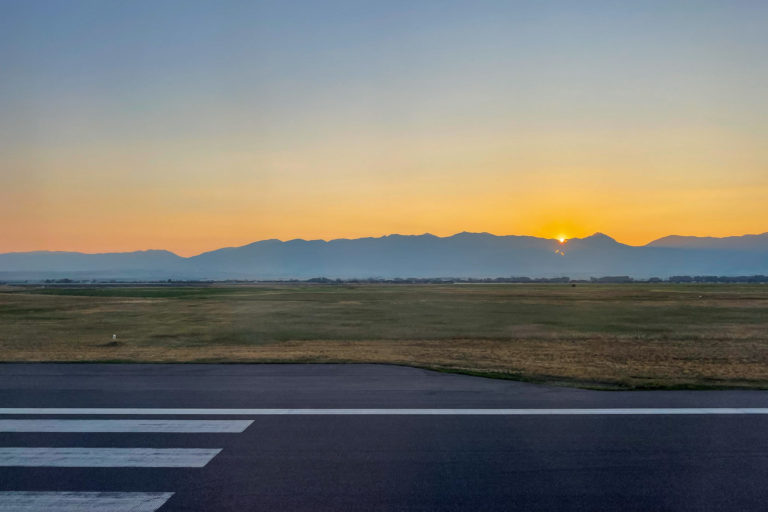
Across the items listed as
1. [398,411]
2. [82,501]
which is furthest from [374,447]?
[82,501]

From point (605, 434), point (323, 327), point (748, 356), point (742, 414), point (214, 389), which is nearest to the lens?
point (605, 434)

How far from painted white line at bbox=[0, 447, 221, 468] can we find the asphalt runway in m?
0.03

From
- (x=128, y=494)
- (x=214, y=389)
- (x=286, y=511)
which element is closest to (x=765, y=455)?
(x=286, y=511)

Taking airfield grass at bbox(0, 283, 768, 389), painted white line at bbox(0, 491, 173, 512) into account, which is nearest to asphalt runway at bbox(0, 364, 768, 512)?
painted white line at bbox(0, 491, 173, 512)

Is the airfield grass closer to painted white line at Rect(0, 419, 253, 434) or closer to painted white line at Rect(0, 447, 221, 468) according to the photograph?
painted white line at Rect(0, 419, 253, 434)

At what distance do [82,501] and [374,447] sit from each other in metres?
3.30

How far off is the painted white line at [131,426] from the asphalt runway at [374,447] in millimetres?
36

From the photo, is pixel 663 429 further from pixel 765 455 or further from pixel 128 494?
pixel 128 494

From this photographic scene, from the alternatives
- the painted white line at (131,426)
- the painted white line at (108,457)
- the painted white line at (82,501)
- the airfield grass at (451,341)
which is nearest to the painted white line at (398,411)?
the painted white line at (131,426)

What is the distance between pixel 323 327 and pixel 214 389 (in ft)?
74.6

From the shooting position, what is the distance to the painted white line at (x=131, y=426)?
7.91 meters

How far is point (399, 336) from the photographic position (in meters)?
27.8

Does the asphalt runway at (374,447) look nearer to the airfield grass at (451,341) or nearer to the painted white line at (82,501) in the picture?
the painted white line at (82,501)

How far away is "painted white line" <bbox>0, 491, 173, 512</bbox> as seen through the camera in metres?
5.41
